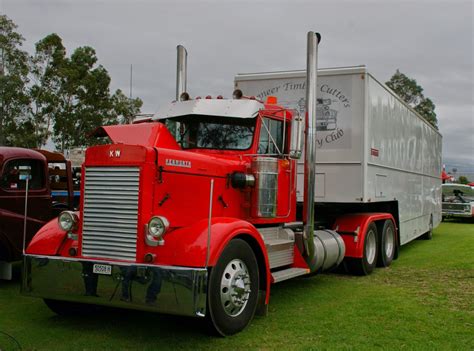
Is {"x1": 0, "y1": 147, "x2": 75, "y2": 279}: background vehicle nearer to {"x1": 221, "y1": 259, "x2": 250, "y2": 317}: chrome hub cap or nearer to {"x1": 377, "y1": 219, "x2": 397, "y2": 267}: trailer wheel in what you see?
{"x1": 221, "y1": 259, "x2": 250, "y2": 317}: chrome hub cap

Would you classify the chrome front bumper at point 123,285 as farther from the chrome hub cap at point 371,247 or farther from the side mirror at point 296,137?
the chrome hub cap at point 371,247

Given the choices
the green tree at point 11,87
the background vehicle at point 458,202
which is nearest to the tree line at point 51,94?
the green tree at point 11,87

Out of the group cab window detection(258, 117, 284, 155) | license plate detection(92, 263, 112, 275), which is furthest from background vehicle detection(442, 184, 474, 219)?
license plate detection(92, 263, 112, 275)

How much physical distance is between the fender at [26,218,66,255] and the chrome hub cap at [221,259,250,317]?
1.84 meters

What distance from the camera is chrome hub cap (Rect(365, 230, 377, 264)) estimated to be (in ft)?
31.5

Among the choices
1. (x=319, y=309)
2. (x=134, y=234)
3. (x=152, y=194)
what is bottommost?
(x=319, y=309)

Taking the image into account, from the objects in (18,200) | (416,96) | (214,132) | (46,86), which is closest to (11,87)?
(46,86)

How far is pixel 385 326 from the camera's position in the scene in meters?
5.88

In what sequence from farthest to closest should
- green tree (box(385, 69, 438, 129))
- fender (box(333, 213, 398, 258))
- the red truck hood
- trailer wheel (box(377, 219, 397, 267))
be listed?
green tree (box(385, 69, 438, 129))
trailer wheel (box(377, 219, 397, 267))
fender (box(333, 213, 398, 258))
the red truck hood

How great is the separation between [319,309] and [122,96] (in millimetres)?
28093

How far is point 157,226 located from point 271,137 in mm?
2246

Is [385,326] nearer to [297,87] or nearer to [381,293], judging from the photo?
[381,293]

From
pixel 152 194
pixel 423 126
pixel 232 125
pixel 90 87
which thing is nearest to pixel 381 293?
pixel 232 125

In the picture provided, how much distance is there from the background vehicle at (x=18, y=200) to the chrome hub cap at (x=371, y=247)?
5.70m
